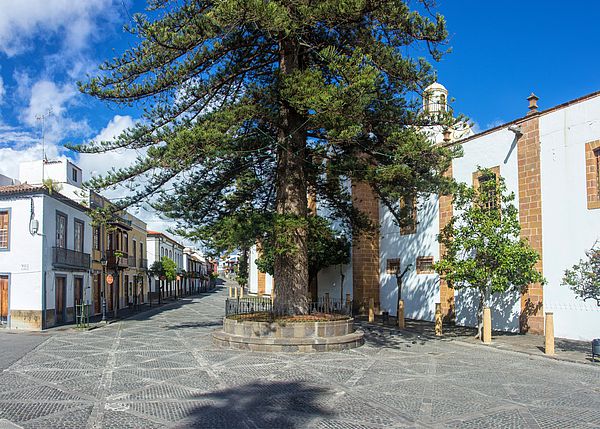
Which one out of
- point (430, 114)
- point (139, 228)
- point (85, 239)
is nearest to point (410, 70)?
point (430, 114)

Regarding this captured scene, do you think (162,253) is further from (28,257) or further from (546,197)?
(546,197)

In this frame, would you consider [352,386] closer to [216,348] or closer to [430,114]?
[216,348]

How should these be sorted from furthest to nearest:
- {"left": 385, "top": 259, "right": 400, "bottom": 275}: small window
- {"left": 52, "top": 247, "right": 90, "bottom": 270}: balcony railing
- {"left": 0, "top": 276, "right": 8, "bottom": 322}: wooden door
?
{"left": 385, "top": 259, "right": 400, "bottom": 275}: small window
{"left": 52, "top": 247, "right": 90, "bottom": 270}: balcony railing
{"left": 0, "top": 276, "right": 8, "bottom": 322}: wooden door

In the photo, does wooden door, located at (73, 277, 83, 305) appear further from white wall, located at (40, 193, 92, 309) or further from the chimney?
the chimney

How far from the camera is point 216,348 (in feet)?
45.4

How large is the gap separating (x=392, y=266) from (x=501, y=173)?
8077 mm

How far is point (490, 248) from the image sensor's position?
14.5 m

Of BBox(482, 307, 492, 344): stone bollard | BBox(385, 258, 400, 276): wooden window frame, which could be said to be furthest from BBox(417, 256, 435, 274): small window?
BBox(482, 307, 492, 344): stone bollard

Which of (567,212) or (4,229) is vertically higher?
(567,212)

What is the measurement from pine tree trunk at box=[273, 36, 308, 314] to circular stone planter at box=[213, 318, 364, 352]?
1242 millimetres

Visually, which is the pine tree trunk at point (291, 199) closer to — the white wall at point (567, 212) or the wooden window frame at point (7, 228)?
the white wall at point (567, 212)

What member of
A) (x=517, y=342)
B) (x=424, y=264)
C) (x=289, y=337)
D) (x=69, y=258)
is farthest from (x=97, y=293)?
(x=517, y=342)

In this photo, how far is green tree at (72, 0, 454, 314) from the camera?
11.8 metres

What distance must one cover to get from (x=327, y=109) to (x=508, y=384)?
6.35 meters
